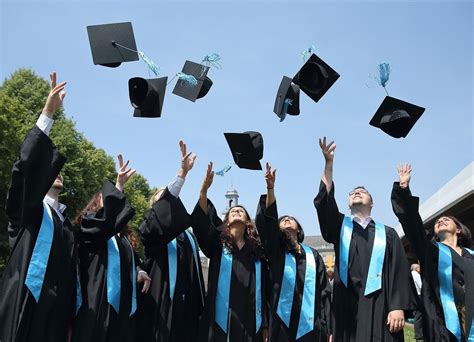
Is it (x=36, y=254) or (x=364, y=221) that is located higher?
(x=364, y=221)

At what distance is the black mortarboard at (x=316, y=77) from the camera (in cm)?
520

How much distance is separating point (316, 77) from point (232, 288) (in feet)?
7.52

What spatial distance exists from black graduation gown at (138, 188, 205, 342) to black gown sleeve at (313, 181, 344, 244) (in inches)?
45.0

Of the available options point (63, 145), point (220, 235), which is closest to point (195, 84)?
point (220, 235)

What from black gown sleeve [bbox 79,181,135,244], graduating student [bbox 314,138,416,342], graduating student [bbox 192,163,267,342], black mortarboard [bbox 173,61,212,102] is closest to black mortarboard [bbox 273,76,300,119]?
black mortarboard [bbox 173,61,212,102]

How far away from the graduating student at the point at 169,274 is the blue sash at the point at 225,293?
0.97 ft

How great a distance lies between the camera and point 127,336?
13.6ft

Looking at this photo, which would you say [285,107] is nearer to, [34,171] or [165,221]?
[165,221]

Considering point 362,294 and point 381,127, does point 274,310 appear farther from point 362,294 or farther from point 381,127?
→ point 381,127

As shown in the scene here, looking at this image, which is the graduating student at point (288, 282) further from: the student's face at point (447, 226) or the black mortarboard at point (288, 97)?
the student's face at point (447, 226)

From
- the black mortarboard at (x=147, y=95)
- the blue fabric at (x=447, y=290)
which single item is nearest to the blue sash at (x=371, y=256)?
the blue fabric at (x=447, y=290)

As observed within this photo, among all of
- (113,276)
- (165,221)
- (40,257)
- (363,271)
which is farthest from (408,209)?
(40,257)

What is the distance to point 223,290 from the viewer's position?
4.51 metres

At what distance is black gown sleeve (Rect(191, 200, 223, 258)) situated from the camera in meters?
4.65
